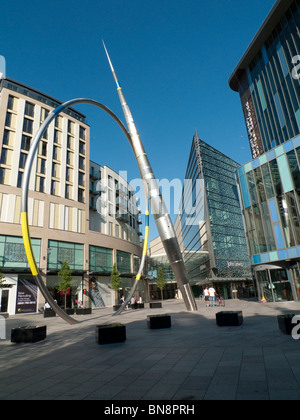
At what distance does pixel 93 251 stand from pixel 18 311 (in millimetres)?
13820

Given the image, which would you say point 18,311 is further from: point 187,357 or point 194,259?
point 194,259

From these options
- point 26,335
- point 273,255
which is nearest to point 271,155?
point 273,255

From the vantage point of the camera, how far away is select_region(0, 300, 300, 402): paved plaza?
5.14 m

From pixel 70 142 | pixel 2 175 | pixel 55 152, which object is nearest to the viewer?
pixel 2 175

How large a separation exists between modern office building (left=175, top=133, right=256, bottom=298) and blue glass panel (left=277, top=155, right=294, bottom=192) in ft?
81.9

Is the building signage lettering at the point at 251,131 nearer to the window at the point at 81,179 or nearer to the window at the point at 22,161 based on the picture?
the window at the point at 81,179

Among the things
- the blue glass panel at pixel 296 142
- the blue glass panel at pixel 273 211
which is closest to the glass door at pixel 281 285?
the blue glass panel at pixel 273 211

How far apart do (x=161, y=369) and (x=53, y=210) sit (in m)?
36.3

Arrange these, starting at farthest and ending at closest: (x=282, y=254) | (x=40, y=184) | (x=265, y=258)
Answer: (x=40, y=184) → (x=265, y=258) → (x=282, y=254)

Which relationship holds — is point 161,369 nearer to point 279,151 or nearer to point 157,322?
point 157,322

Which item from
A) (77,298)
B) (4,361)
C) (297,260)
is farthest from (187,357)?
(77,298)

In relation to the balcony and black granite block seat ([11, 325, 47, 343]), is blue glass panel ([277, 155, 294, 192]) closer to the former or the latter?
black granite block seat ([11, 325, 47, 343])

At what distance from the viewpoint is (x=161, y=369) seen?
685 centimetres

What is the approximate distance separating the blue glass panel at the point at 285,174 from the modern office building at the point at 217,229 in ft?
81.9
